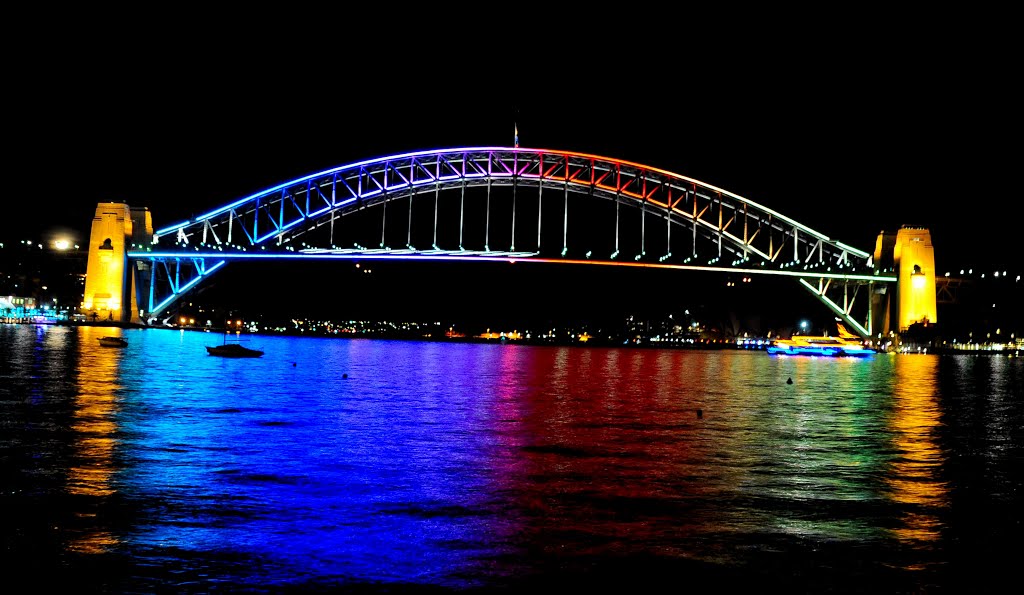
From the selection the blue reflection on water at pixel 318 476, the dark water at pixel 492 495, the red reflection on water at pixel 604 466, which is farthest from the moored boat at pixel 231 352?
the dark water at pixel 492 495

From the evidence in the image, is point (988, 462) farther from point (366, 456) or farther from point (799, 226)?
point (799, 226)

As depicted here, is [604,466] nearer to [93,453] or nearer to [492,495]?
[492,495]

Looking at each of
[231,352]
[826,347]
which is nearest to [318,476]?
[231,352]

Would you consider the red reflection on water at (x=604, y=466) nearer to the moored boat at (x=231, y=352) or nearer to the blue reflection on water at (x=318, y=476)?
the blue reflection on water at (x=318, y=476)

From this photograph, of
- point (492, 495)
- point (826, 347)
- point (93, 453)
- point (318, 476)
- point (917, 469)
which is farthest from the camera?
point (826, 347)

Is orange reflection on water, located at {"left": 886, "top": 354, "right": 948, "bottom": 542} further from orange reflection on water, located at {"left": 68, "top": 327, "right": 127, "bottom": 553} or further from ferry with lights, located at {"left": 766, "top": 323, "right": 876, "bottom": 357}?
ferry with lights, located at {"left": 766, "top": 323, "right": 876, "bottom": 357}

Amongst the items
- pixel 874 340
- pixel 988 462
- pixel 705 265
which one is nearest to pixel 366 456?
pixel 988 462

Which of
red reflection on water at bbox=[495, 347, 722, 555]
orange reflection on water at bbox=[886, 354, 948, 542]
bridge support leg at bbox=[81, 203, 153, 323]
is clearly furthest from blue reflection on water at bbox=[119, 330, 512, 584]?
bridge support leg at bbox=[81, 203, 153, 323]

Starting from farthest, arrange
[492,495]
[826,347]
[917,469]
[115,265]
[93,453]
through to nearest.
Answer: [826,347] < [115,265] < [917,469] < [93,453] < [492,495]
